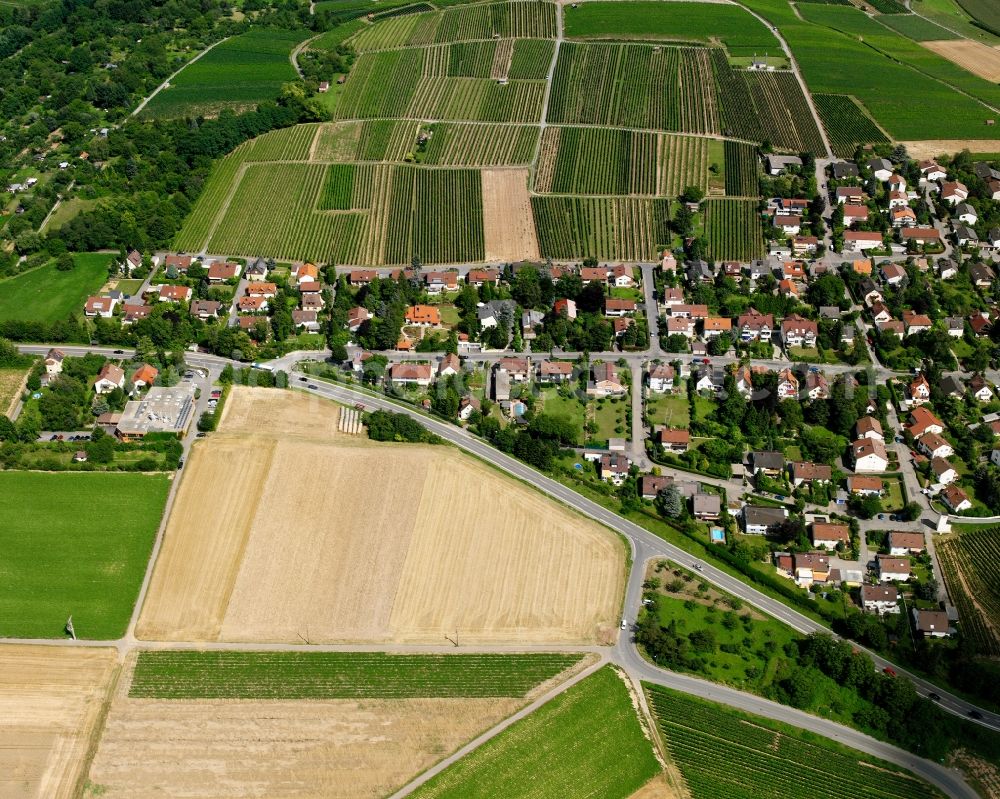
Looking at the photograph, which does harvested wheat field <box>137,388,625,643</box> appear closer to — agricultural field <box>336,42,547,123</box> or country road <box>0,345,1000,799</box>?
country road <box>0,345,1000,799</box>

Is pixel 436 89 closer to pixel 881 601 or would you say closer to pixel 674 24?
pixel 674 24

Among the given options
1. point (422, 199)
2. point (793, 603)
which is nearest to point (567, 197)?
point (422, 199)

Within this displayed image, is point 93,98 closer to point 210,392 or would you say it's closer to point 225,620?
point 210,392

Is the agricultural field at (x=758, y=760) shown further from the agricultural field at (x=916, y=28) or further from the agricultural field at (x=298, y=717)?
the agricultural field at (x=916, y=28)

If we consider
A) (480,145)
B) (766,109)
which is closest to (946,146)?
(766,109)

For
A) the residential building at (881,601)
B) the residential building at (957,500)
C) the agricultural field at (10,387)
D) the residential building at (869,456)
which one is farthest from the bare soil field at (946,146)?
the agricultural field at (10,387)

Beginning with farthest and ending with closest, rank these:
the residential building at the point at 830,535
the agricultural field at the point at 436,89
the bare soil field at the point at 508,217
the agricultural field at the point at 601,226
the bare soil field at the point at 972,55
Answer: the bare soil field at the point at 972,55
the agricultural field at the point at 436,89
the bare soil field at the point at 508,217
the agricultural field at the point at 601,226
the residential building at the point at 830,535

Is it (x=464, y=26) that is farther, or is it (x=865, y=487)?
(x=464, y=26)
